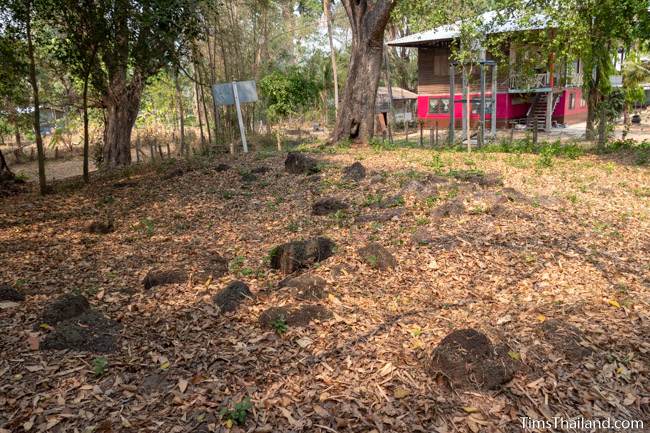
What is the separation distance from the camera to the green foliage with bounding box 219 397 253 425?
2.92m

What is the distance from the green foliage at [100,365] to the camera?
3365 mm

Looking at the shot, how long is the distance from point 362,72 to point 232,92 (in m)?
3.78

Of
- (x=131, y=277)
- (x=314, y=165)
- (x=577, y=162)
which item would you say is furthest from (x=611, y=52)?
(x=131, y=277)

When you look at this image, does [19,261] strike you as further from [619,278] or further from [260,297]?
[619,278]

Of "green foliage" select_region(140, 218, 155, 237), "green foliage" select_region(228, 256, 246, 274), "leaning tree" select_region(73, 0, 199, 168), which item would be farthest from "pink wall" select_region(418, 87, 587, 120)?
"green foliage" select_region(228, 256, 246, 274)

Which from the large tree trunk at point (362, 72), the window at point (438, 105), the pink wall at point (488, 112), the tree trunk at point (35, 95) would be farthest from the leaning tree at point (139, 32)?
the window at point (438, 105)

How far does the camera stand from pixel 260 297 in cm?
456

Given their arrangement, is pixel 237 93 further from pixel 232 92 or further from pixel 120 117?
pixel 120 117

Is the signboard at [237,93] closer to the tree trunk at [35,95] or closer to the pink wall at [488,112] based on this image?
the tree trunk at [35,95]

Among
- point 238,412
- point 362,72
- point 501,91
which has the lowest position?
point 238,412

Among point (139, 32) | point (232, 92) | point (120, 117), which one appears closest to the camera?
point (139, 32)

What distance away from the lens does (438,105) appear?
27.6 m

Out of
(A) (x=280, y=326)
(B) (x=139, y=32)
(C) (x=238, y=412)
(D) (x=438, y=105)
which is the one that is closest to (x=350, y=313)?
(A) (x=280, y=326)

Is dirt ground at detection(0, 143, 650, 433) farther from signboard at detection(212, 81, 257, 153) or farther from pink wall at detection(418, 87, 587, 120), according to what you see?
pink wall at detection(418, 87, 587, 120)
